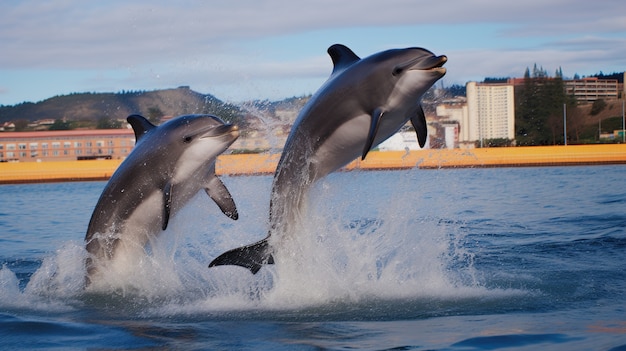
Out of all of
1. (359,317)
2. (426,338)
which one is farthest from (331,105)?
(426,338)

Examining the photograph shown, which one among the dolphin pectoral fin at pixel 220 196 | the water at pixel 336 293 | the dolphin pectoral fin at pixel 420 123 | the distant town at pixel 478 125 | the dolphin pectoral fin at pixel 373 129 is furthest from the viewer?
the distant town at pixel 478 125

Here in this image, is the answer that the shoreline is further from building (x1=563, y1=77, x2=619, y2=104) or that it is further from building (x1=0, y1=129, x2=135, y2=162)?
building (x1=563, y1=77, x2=619, y2=104)

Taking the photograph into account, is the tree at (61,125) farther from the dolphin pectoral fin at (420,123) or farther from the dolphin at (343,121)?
the dolphin pectoral fin at (420,123)

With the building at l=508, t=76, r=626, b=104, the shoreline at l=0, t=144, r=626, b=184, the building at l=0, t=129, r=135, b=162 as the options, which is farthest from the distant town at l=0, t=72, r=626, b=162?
the building at l=508, t=76, r=626, b=104

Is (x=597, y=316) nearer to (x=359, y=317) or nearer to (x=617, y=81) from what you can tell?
(x=359, y=317)

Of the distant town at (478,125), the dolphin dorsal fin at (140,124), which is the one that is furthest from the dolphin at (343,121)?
the distant town at (478,125)

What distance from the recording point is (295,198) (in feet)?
23.6

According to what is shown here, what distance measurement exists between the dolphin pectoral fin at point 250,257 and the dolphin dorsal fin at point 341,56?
161 centimetres

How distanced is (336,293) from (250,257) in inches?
33.3

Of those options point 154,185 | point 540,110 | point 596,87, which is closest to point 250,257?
point 154,185

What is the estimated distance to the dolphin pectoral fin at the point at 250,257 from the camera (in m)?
6.86

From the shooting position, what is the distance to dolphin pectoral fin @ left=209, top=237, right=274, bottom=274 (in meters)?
6.86

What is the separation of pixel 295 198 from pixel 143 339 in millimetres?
1898

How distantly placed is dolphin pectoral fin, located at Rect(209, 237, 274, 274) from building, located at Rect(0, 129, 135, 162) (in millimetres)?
73015
